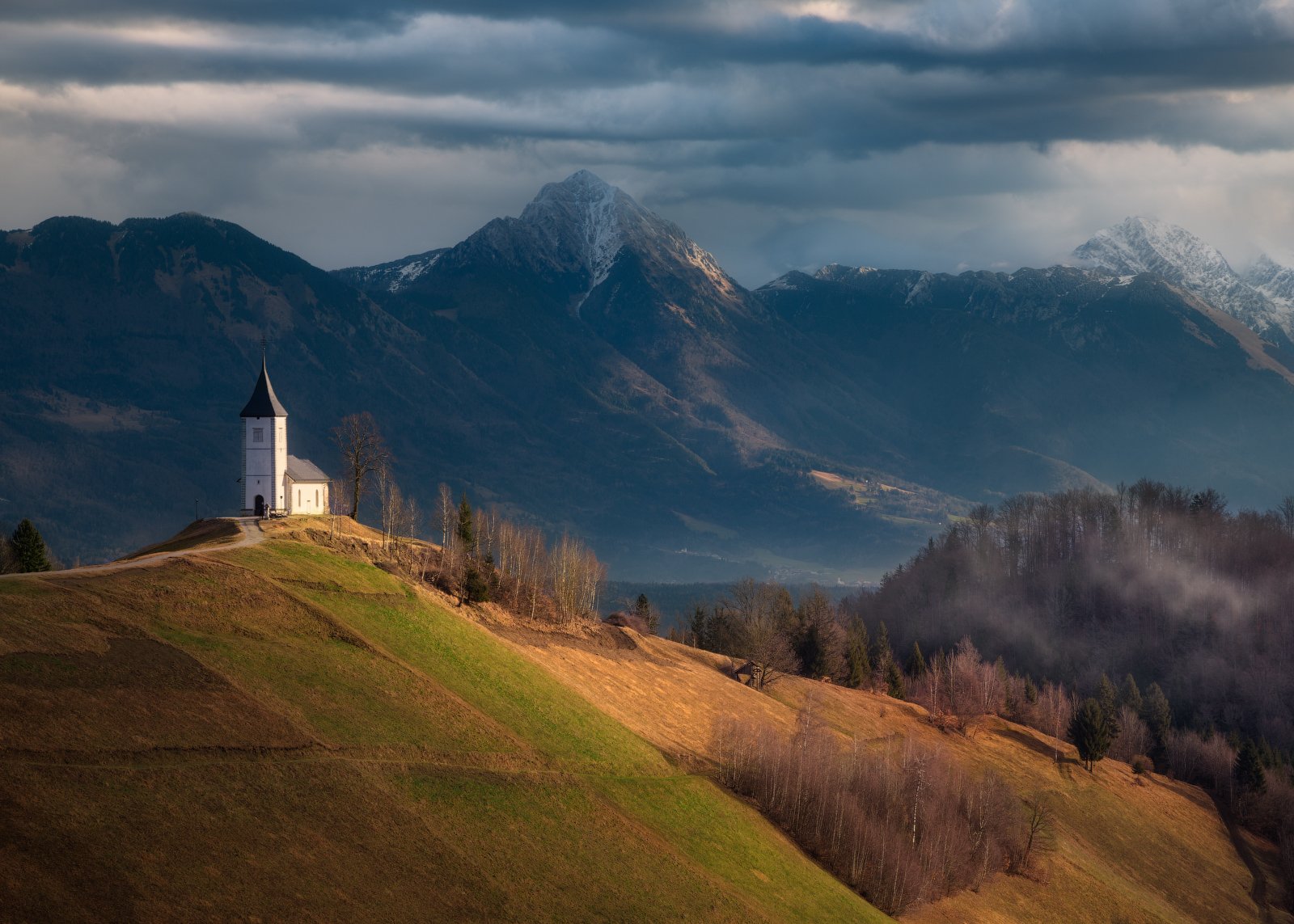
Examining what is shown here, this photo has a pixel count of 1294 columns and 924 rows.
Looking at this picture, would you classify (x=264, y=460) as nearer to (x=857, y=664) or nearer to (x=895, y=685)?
(x=857, y=664)

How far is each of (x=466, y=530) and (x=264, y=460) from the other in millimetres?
19521

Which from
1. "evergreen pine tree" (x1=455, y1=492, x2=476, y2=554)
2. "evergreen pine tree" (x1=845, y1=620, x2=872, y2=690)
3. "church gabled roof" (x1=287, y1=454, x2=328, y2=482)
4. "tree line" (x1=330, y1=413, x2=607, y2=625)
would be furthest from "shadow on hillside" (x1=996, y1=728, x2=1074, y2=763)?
"church gabled roof" (x1=287, y1=454, x2=328, y2=482)

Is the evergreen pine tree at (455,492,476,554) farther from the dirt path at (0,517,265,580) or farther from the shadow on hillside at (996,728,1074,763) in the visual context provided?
the shadow on hillside at (996,728,1074,763)

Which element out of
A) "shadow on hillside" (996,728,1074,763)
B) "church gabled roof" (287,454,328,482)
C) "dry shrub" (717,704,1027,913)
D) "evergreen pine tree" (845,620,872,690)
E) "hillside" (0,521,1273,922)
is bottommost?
"shadow on hillside" (996,728,1074,763)

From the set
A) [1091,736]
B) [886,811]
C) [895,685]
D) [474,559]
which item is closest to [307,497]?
[474,559]

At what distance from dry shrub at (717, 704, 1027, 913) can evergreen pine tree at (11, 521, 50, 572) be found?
5348cm

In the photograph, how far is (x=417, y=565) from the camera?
12281cm

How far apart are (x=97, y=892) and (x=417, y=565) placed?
68.8m

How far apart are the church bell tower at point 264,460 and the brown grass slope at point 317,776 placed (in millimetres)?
22307

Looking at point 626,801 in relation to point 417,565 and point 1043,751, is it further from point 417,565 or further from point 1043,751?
point 1043,751

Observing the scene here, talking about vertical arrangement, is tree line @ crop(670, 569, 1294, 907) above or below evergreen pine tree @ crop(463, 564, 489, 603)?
below

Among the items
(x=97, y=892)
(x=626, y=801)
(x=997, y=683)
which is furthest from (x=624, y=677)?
(x=997, y=683)

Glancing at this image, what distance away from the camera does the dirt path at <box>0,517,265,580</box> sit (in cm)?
8456

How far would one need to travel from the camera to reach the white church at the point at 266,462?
4931 inches
